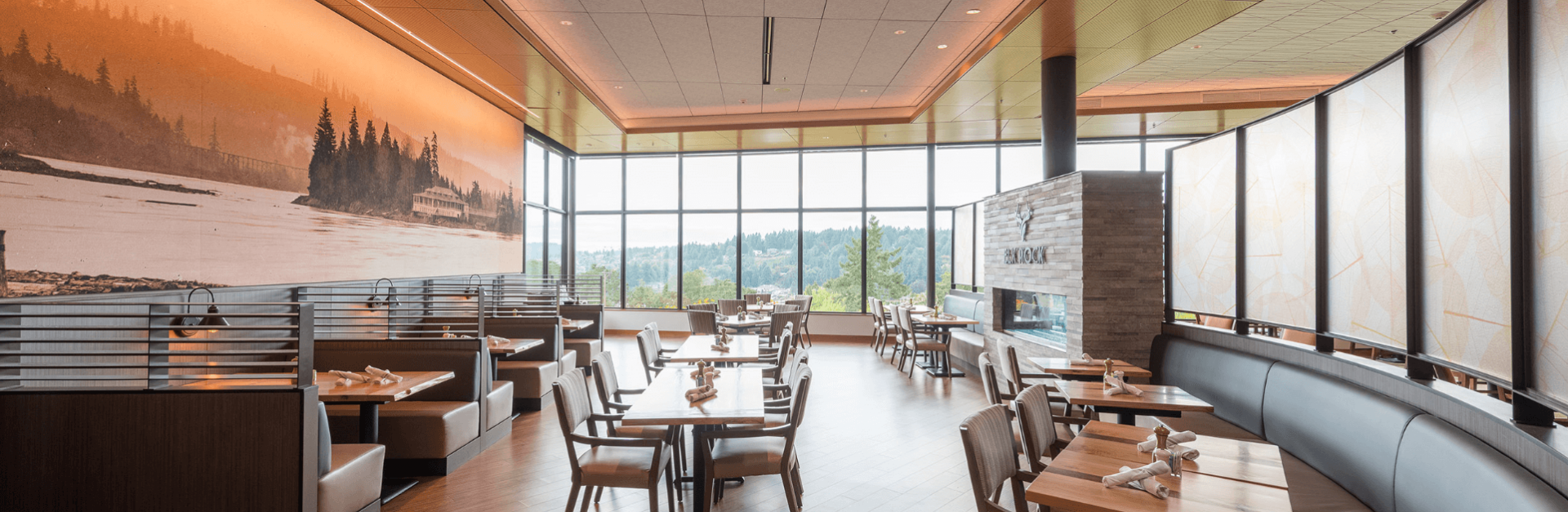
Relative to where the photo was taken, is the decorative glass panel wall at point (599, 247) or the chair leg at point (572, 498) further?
the decorative glass panel wall at point (599, 247)

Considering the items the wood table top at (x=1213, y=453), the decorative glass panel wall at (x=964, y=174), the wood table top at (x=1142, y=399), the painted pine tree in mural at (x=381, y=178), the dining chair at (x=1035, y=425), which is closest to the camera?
the wood table top at (x=1213, y=453)

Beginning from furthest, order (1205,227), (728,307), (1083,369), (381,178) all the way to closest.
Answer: (728,307), (381,178), (1205,227), (1083,369)

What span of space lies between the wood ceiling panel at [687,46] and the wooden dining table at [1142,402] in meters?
4.39

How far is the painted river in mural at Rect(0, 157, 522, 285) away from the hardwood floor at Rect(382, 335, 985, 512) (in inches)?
80.4

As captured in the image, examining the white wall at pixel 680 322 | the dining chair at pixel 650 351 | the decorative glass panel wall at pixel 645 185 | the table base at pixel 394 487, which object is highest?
the decorative glass panel wall at pixel 645 185

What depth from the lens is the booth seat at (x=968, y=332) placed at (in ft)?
25.5

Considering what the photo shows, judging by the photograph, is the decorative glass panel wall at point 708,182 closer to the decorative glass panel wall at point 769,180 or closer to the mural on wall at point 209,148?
the decorative glass panel wall at point 769,180

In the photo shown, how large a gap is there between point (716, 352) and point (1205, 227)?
4.05 m

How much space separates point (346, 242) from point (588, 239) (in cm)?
657

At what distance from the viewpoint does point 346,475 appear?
3275 millimetres

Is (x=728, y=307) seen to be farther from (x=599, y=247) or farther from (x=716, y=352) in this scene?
(x=716, y=352)

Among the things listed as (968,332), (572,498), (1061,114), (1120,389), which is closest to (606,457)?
(572,498)

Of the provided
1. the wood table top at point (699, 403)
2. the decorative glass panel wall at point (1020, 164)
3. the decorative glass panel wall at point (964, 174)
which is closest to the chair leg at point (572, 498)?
the wood table top at point (699, 403)

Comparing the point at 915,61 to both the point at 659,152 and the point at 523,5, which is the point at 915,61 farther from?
the point at 659,152
